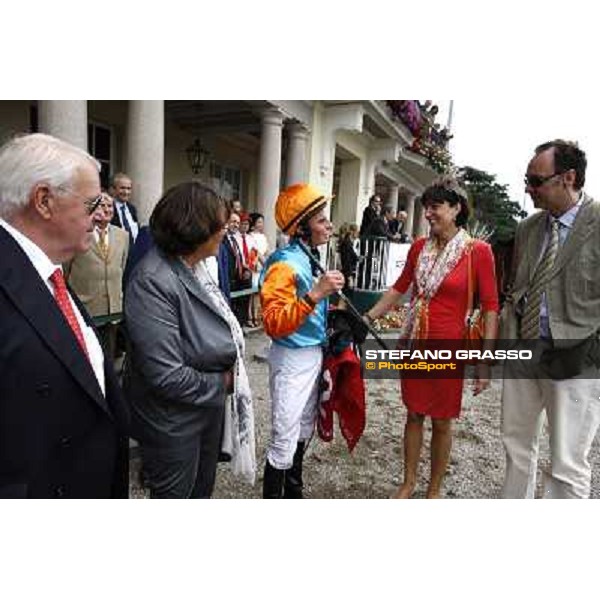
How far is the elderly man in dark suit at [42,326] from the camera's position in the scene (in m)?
1.02

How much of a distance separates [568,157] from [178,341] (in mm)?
1610

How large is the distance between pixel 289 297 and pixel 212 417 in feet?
1.87

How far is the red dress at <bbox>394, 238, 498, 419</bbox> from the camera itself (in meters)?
2.08

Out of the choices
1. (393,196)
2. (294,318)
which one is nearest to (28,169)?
(294,318)

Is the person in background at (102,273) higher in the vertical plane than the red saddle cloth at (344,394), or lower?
higher

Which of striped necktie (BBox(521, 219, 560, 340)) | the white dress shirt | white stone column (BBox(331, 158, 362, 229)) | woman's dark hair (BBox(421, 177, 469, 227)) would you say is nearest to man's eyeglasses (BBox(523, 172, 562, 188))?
striped necktie (BBox(521, 219, 560, 340))

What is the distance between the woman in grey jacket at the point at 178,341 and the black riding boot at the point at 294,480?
82 cm

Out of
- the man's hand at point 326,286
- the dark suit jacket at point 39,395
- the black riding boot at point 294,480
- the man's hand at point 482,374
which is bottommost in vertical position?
the black riding boot at point 294,480

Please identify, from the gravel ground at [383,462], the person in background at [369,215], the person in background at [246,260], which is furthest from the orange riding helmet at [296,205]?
the person in background at [369,215]

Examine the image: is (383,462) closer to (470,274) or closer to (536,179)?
(470,274)

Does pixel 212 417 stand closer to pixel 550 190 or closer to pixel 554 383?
pixel 554 383

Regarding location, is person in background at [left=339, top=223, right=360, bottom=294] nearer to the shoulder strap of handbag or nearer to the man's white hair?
the shoulder strap of handbag

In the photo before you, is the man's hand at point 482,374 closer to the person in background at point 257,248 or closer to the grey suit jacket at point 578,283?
the grey suit jacket at point 578,283
